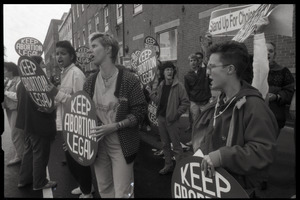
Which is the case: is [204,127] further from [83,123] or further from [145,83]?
[145,83]

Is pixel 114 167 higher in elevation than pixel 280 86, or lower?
lower

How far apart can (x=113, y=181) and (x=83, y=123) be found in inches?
23.1

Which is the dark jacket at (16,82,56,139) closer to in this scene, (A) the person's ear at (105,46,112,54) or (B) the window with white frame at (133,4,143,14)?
(A) the person's ear at (105,46,112,54)

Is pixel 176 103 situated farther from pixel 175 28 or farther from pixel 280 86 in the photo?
pixel 175 28

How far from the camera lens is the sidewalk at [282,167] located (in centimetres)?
362

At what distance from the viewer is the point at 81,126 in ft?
7.91

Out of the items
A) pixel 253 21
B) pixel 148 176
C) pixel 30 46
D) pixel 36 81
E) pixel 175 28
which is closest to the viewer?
pixel 253 21

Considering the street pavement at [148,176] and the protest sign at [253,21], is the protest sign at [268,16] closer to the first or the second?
the protest sign at [253,21]

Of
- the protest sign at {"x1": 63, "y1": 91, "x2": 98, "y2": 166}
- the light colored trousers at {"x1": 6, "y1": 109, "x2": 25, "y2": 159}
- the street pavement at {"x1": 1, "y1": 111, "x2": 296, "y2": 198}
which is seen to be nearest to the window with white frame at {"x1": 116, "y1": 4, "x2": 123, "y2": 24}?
the street pavement at {"x1": 1, "y1": 111, "x2": 296, "y2": 198}

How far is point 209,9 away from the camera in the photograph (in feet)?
31.0

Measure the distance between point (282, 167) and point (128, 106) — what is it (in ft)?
10.3

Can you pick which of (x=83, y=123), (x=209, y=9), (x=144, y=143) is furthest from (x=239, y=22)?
(x=209, y=9)

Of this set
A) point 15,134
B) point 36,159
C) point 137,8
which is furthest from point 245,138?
point 137,8

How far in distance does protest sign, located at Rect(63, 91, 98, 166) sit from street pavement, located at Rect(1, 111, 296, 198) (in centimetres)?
146
